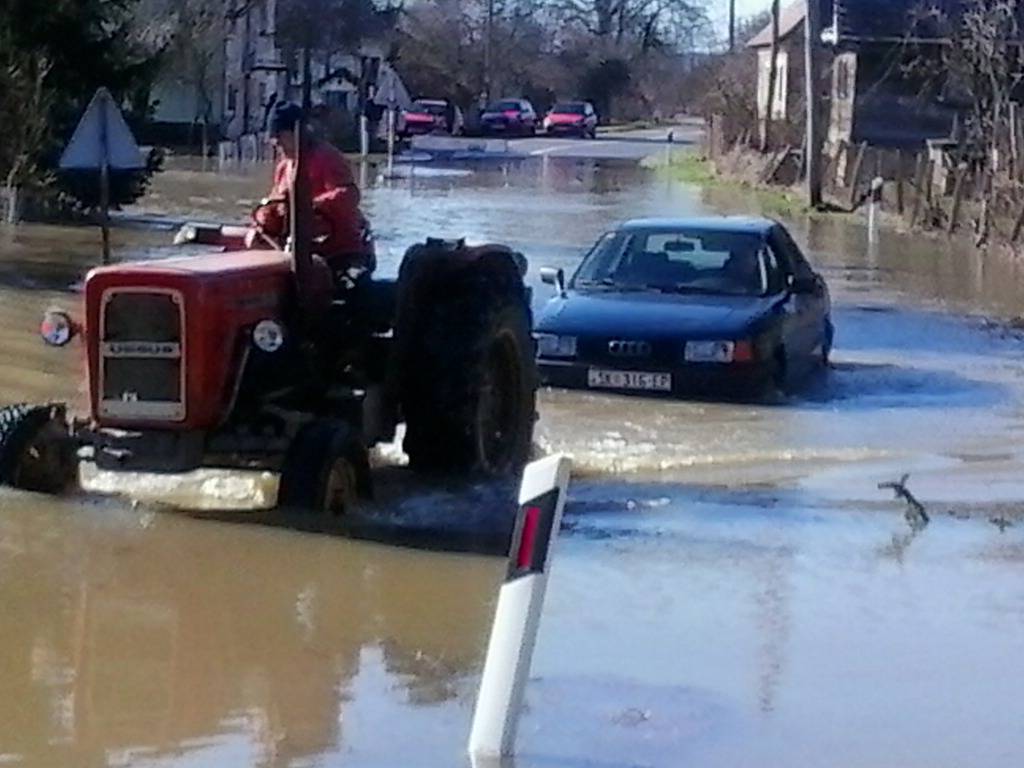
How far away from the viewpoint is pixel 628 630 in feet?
30.1

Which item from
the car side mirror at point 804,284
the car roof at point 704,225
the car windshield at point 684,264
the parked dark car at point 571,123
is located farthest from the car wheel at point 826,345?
the parked dark car at point 571,123

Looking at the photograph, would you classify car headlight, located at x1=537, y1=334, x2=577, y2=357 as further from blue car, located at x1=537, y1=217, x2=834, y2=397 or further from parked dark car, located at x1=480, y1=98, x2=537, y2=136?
parked dark car, located at x1=480, y1=98, x2=537, y2=136

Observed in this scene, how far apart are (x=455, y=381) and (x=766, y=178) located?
135ft

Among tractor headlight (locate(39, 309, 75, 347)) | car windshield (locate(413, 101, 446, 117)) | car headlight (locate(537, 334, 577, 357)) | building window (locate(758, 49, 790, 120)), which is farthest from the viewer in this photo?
car windshield (locate(413, 101, 446, 117))

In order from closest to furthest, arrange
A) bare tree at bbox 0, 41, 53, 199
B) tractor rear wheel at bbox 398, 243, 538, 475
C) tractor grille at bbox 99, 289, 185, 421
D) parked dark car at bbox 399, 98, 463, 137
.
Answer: tractor grille at bbox 99, 289, 185, 421
tractor rear wheel at bbox 398, 243, 538, 475
bare tree at bbox 0, 41, 53, 199
parked dark car at bbox 399, 98, 463, 137

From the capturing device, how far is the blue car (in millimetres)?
16734

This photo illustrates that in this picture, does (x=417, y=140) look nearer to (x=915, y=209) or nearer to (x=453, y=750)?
(x=915, y=209)

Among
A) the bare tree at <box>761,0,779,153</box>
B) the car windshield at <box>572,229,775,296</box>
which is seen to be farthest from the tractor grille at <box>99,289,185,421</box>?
the bare tree at <box>761,0,779,153</box>

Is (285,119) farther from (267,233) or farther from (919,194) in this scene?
(919,194)

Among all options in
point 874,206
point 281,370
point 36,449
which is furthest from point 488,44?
point 281,370

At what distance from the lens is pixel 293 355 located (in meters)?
11.2

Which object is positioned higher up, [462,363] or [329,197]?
[329,197]

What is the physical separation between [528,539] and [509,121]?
Answer: 270 ft

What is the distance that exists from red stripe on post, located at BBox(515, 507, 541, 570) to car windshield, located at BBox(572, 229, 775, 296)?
10.9 metres
